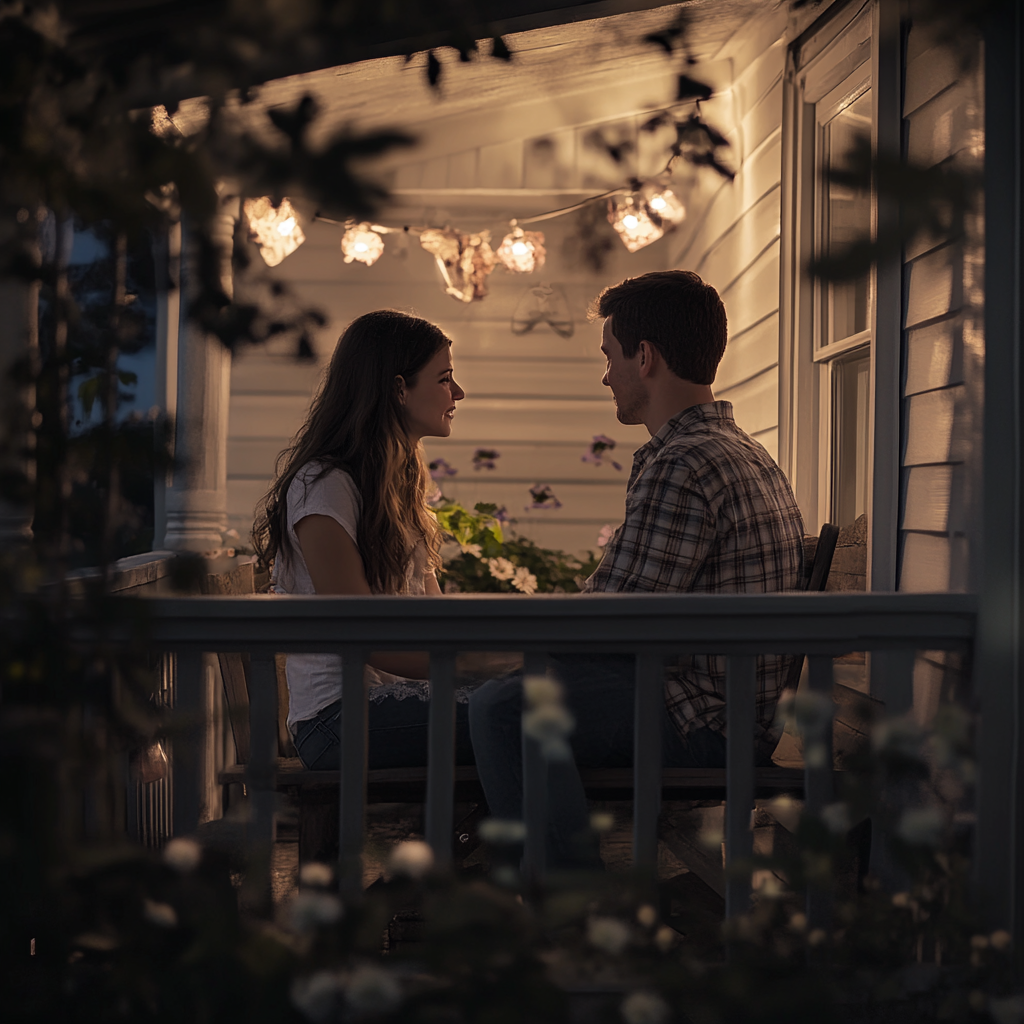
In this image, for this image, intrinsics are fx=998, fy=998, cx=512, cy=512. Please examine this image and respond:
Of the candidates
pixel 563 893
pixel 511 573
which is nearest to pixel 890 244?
pixel 563 893

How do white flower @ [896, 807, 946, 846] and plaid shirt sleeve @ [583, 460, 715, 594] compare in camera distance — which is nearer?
white flower @ [896, 807, 946, 846]

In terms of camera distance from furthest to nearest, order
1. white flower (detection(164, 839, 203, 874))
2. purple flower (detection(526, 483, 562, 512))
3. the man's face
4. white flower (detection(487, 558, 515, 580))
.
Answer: purple flower (detection(526, 483, 562, 512)), white flower (detection(487, 558, 515, 580)), the man's face, white flower (detection(164, 839, 203, 874))

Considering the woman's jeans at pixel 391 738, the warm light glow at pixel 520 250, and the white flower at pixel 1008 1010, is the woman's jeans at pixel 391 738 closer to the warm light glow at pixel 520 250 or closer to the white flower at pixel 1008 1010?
the white flower at pixel 1008 1010

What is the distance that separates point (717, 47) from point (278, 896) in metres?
3.21

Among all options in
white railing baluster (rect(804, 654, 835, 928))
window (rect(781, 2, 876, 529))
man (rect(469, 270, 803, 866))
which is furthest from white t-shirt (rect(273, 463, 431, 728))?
window (rect(781, 2, 876, 529))

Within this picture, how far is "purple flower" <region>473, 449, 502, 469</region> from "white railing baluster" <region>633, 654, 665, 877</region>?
3.30m

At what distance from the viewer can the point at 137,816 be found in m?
2.39

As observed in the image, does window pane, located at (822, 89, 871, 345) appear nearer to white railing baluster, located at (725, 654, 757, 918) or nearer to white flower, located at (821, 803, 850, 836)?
white railing baluster, located at (725, 654, 757, 918)

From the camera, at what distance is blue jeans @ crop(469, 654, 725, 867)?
170cm

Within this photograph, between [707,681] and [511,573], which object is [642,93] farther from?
[707,681]

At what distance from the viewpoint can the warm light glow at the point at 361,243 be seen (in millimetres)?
3973

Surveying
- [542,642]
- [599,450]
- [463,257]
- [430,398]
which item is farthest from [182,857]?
[599,450]

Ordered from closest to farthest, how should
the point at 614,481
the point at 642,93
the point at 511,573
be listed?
the point at 511,573
the point at 642,93
the point at 614,481

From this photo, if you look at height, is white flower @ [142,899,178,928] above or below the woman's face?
below
